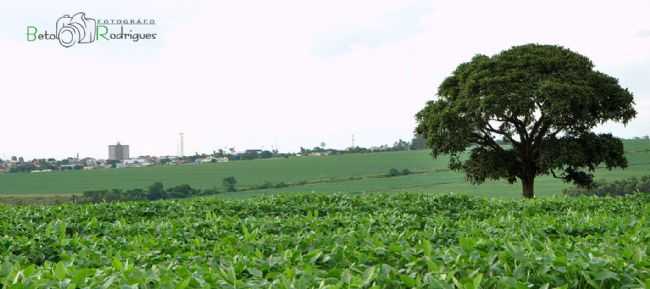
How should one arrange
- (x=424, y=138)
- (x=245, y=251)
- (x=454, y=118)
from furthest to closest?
(x=424, y=138), (x=454, y=118), (x=245, y=251)

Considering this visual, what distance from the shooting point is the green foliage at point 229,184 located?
1374 inches

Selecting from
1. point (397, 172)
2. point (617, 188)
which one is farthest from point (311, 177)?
point (617, 188)

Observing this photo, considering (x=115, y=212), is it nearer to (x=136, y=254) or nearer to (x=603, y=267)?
(x=136, y=254)

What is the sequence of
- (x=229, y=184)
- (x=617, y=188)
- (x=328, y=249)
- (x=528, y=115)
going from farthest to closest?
(x=229, y=184)
(x=617, y=188)
(x=528, y=115)
(x=328, y=249)

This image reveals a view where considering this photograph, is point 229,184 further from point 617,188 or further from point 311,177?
point 617,188

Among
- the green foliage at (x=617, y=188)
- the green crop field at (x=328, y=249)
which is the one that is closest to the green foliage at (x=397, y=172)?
the green foliage at (x=617, y=188)

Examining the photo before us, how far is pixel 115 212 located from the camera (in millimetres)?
12602

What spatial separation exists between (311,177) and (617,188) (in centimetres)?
1811

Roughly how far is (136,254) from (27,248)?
7.62 ft

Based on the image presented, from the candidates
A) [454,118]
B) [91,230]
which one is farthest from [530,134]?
[91,230]

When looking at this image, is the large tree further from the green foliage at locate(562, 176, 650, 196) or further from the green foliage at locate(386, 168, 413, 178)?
the green foliage at locate(386, 168, 413, 178)

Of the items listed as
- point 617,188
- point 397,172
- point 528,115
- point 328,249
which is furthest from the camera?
point 397,172

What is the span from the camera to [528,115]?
2294cm

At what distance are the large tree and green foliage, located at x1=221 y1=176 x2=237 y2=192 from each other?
13647 millimetres
